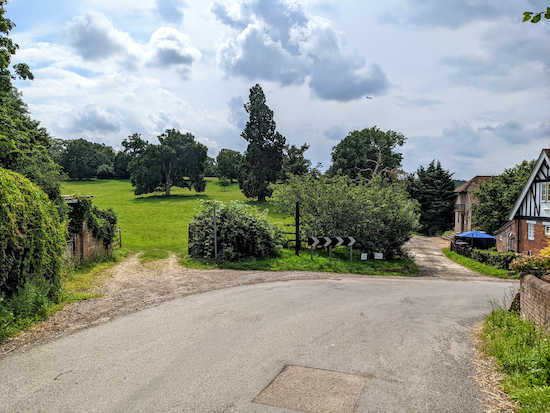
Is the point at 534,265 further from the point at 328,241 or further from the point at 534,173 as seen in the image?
the point at 534,173

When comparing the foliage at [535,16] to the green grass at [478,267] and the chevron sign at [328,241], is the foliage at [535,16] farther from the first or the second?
the green grass at [478,267]

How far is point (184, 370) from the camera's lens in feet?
22.1

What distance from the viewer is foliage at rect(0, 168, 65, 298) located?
8.86 metres

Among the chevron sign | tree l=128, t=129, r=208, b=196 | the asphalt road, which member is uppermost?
tree l=128, t=129, r=208, b=196

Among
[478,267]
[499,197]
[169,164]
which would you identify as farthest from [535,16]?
[169,164]

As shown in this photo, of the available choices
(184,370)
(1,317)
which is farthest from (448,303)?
(1,317)

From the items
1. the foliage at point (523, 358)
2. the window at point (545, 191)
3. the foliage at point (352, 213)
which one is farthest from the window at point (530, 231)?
the foliage at point (523, 358)

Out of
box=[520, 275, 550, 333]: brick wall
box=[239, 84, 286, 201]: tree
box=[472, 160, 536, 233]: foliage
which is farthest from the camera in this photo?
box=[239, 84, 286, 201]: tree

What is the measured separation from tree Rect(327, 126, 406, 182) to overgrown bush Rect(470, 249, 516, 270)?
3354 centimetres

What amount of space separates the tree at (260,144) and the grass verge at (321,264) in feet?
105

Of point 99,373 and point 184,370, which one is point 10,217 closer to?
point 99,373

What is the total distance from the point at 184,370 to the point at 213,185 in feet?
267

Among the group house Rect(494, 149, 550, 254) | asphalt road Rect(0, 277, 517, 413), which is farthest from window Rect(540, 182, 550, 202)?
asphalt road Rect(0, 277, 517, 413)

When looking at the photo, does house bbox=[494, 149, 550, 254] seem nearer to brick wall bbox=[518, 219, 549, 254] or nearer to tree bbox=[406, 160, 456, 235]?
brick wall bbox=[518, 219, 549, 254]
